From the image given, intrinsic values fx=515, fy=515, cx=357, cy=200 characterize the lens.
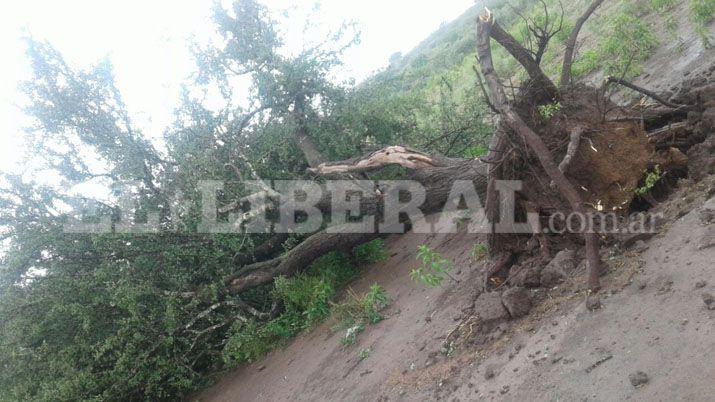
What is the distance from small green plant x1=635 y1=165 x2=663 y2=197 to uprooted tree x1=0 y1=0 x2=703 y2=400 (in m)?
0.07

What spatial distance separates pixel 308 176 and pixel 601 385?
5794 millimetres

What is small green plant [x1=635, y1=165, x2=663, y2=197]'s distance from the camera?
3.89m

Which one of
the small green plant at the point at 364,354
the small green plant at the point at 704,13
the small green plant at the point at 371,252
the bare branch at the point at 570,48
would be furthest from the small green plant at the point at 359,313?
the small green plant at the point at 704,13

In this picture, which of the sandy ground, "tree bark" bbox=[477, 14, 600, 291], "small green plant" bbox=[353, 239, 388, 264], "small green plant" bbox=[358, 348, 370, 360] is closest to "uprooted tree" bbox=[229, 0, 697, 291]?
"tree bark" bbox=[477, 14, 600, 291]

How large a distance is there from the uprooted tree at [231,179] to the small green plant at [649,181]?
0.07 metres

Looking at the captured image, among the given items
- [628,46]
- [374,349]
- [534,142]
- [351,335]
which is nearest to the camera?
[534,142]

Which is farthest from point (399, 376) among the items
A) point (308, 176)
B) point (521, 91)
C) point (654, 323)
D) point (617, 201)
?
point (308, 176)

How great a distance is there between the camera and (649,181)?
3908 millimetres

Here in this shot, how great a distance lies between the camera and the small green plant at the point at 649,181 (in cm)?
389

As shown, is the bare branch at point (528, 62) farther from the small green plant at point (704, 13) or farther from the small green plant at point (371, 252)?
the small green plant at point (371, 252)

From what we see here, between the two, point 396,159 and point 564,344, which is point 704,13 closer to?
point 396,159

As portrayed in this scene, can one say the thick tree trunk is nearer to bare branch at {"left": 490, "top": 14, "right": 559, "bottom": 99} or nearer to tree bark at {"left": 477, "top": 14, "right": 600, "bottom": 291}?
bare branch at {"left": 490, "top": 14, "right": 559, "bottom": 99}

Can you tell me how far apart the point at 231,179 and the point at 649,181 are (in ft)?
17.3

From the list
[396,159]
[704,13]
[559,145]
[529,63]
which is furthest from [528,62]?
[704,13]
